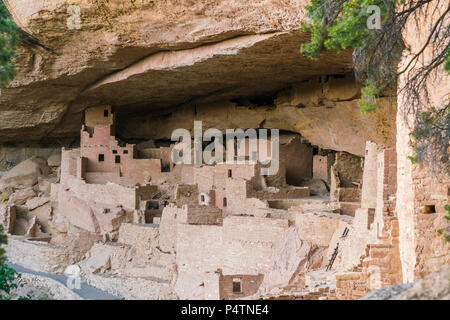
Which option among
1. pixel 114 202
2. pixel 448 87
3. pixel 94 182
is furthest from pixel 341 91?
pixel 448 87

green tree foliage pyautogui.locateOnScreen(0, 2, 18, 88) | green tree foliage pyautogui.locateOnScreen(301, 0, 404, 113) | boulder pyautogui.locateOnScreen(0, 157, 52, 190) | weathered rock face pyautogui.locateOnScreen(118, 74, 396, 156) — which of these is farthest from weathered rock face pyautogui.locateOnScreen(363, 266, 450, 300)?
boulder pyautogui.locateOnScreen(0, 157, 52, 190)

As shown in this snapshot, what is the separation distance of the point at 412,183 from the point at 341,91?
12.2 m

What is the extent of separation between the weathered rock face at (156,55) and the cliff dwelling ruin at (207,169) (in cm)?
6

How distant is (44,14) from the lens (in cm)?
1617

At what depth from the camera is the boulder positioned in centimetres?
2620

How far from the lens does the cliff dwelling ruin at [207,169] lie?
10.2 metres

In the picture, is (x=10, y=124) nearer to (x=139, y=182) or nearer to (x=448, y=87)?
(x=139, y=182)

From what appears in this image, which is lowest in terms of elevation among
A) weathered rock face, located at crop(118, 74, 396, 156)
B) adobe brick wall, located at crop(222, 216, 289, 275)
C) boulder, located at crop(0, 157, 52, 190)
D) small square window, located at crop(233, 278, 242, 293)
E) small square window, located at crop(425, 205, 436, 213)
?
small square window, located at crop(233, 278, 242, 293)

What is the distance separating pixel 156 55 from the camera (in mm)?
18172

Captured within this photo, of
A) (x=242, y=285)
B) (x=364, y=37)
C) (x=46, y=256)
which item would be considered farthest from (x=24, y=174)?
(x=364, y=37)

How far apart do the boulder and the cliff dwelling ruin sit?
105 millimetres

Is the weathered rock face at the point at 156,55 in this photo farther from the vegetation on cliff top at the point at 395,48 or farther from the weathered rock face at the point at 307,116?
the vegetation on cliff top at the point at 395,48

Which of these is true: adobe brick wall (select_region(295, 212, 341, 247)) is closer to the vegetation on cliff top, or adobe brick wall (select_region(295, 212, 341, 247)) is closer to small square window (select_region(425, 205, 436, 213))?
the vegetation on cliff top

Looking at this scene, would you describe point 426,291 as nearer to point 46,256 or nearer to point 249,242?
point 249,242
